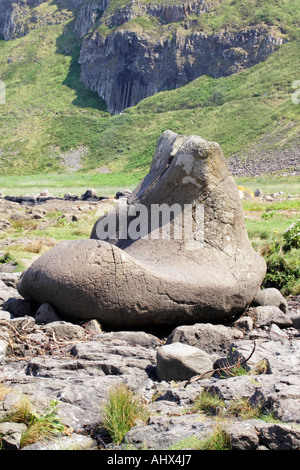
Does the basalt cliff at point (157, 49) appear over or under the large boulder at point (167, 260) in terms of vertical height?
over

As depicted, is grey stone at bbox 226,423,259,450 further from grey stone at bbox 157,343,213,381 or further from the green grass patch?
grey stone at bbox 157,343,213,381

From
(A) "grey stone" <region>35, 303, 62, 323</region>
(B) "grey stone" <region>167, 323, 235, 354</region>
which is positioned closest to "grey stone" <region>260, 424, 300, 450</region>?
(B) "grey stone" <region>167, 323, 235, 354</region>

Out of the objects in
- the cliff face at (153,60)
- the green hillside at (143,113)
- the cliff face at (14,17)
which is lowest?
the green hillside at (143,113)

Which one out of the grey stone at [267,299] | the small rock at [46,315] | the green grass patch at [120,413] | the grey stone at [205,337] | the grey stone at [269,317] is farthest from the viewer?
the grey stone at [267,299]

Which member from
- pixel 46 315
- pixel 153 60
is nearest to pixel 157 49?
pixel 153 60

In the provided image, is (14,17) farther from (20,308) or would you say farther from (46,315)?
(46,315)

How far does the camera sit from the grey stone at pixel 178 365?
5.09 metres

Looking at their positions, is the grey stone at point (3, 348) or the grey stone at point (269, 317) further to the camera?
the grey stone at point (269, 317)

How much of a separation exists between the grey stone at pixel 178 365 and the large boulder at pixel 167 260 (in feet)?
5.02

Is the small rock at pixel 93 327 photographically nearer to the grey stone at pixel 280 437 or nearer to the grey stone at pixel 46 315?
the grey stone at pixel 46 315

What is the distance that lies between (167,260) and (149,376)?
2361 millimetres

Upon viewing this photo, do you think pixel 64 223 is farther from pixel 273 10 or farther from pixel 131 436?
pixel 273 10

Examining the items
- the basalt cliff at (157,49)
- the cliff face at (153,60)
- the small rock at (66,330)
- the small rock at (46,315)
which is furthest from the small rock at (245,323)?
the cliff face at (153,60)

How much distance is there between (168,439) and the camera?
3654 millimetres
